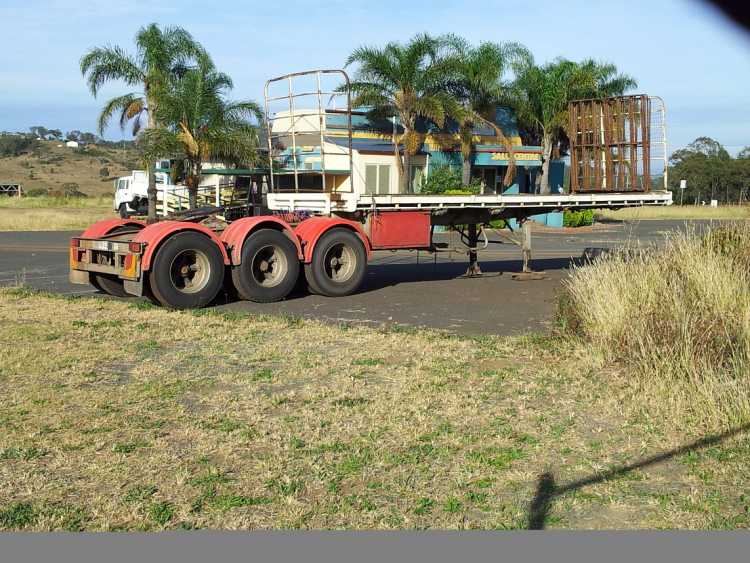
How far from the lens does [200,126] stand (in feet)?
118

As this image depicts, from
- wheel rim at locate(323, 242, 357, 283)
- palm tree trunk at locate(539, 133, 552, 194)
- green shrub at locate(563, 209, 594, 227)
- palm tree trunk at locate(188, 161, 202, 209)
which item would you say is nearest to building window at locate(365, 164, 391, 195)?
palm tree trunk at locate(188, 161, 202, 209)

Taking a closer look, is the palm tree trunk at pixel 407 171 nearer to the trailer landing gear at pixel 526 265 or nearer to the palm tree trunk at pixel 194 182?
the palm tree trunk at pixel 194 182

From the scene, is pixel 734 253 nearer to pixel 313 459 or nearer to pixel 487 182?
pixel 313 459

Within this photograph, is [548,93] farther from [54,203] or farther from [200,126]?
[54,203]

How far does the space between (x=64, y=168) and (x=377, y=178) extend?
8584cm

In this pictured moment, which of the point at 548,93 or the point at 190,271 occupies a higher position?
the point at 548,93

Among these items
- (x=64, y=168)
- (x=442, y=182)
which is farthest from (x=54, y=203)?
(x=64, y=168)

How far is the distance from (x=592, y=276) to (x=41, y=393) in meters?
5.62

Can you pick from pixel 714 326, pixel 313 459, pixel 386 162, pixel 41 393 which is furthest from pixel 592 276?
pixel 386 162

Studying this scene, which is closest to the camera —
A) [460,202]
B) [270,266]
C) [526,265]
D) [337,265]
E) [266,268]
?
[266,268]

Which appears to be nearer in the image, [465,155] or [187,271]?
[187,271]

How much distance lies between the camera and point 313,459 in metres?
5.67

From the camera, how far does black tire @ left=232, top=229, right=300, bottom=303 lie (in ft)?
43.5

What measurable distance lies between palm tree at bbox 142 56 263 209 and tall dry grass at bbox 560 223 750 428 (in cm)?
2666
